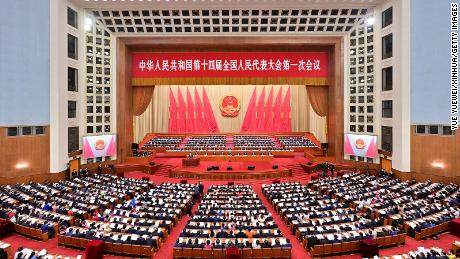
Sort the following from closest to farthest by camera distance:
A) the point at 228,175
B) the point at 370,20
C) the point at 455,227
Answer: the point at 455,227 < the point at 228,175 < the point at 370,20

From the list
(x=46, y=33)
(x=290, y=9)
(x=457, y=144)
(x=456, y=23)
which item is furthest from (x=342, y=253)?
(x=46, y=33)

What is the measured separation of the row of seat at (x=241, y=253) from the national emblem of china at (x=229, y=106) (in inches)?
1239

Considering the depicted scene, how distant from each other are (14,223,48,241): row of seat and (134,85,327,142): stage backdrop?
28473 mm

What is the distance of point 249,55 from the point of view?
29531 millimetres

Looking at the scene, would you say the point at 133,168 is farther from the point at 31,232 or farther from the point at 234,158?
the point at 31,232

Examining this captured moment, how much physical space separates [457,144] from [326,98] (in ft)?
42.1

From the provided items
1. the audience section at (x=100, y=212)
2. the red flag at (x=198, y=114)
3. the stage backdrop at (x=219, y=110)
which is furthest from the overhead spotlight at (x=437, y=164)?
the red flag at (x=198, y=114)

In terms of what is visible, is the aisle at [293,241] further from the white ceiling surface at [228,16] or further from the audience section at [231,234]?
the white ceiling surface at [228,16]

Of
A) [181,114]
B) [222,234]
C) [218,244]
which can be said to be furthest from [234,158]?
[218,244]

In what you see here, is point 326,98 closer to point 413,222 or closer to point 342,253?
point 413,222

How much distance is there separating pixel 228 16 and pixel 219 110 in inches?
675

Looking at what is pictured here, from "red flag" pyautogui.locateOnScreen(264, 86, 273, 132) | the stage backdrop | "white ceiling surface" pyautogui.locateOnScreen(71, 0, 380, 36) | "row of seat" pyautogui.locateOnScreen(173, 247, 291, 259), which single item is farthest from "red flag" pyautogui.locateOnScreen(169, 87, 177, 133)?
"row of seat" pyautogui.locateOnScreen(173, 247, 291, 259)

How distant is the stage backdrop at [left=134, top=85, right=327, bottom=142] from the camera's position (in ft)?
135

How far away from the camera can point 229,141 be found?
Result: 3722 cm
